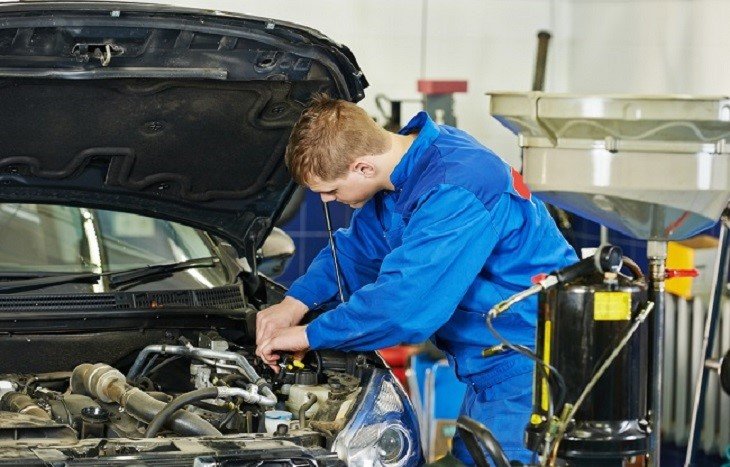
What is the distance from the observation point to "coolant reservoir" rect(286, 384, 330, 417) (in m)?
3.25

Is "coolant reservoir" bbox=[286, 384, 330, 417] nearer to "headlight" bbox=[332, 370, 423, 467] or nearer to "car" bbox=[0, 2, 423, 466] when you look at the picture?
"car" bbox=[0, 2, 423, 466]

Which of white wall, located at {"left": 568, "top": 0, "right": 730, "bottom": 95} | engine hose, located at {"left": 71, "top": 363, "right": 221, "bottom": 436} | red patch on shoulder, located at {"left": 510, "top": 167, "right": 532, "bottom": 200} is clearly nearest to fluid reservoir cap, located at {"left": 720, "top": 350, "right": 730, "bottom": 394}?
red patch on shoulder, located at {"left": 510, "top": 167, "right": 532, "bottom": 200}

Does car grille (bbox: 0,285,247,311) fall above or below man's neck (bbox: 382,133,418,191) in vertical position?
below

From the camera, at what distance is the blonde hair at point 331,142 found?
3.12 metres

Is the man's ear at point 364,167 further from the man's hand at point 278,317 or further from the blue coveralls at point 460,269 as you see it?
the man's hand at point 278,317

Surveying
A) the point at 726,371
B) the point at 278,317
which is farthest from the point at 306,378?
the point at 726,371

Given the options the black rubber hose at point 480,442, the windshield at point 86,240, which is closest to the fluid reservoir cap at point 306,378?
the windshield at point 86,240

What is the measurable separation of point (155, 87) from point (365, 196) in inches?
24.5

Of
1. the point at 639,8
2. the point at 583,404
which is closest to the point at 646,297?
the point at 583,404

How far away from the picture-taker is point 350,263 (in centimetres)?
365

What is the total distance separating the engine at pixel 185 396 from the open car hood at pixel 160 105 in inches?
18.0

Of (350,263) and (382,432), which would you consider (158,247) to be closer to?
(350,263)

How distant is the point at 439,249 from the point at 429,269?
0.17ft

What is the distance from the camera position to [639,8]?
24.9 ft
